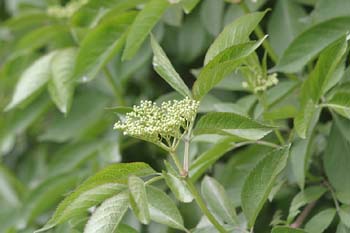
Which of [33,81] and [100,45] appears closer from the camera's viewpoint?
[100,45]

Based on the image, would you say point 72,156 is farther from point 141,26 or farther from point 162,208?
point 162,208

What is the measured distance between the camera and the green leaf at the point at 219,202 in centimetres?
102

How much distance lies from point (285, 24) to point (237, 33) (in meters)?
0.42

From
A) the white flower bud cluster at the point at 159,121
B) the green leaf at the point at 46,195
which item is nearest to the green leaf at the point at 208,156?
the white flower bud cluster at the point at 159,121

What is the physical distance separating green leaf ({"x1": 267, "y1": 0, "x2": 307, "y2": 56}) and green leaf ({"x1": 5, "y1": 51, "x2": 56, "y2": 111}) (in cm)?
46

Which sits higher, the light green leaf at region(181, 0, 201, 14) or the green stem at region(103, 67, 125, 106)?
the light green leaf at region(181, 0, 201, 14)

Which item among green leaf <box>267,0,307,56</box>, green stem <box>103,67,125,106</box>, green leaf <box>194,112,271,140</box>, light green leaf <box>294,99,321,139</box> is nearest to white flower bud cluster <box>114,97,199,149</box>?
green leaf <box>194,112,271,140</box>

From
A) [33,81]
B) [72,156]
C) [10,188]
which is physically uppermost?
[33,81]

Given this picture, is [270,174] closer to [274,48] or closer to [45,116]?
[274,48]

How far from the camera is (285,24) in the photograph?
4.40 ft

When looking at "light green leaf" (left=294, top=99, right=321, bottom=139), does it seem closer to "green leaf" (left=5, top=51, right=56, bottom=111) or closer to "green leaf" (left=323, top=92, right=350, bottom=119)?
"green leaf" (left=323, top=92, right=350, bottom=119)

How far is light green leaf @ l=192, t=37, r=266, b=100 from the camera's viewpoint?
2.86ft

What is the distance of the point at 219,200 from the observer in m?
1.04

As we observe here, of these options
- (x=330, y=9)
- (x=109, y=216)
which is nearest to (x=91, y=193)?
(x=109, y=216)
